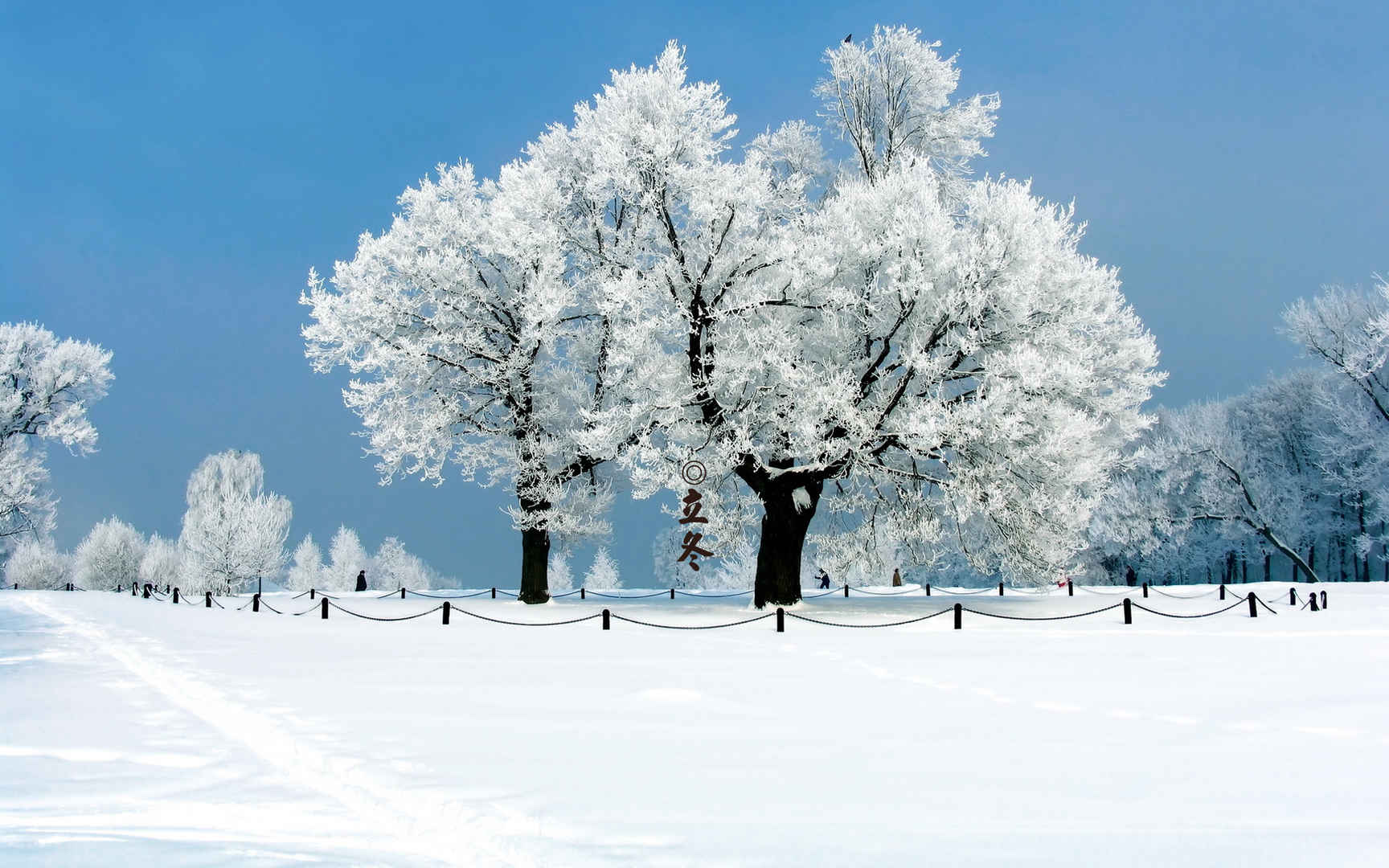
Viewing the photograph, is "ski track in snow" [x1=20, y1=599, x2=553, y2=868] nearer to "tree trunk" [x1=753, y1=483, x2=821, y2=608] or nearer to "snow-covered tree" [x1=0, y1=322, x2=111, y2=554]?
"tree trunk" [x1=753, y1=483, x2=821, y2=608]

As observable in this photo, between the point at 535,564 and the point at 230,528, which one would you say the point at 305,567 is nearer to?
the point at 230,528

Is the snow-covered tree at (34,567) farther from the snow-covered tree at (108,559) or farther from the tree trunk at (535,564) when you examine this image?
the tree trunk at (535,564)

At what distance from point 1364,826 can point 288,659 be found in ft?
46.8

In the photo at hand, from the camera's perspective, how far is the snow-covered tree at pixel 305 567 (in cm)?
7250

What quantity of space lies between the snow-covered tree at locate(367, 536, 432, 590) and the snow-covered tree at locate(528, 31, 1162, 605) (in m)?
63.9

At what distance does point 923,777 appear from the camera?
7711 mm

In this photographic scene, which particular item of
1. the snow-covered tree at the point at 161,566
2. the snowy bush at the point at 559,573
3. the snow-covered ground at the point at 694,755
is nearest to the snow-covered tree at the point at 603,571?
the snowy bush at the point at 559,573

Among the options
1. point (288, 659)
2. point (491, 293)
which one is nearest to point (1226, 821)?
point (288, 659)

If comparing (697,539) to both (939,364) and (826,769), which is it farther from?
(826,769)

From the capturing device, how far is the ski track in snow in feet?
20.1

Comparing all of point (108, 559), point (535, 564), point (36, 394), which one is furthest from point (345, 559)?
point (535, 564)

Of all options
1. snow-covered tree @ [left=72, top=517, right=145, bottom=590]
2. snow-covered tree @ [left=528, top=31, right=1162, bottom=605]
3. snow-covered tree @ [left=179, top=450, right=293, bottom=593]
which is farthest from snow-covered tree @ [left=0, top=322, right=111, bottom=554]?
snow-covered tree @ [left=528, top=31, right=1162, bottom=605]

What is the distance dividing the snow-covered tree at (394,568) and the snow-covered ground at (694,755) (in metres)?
69.4

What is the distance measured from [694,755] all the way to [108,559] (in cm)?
6967
